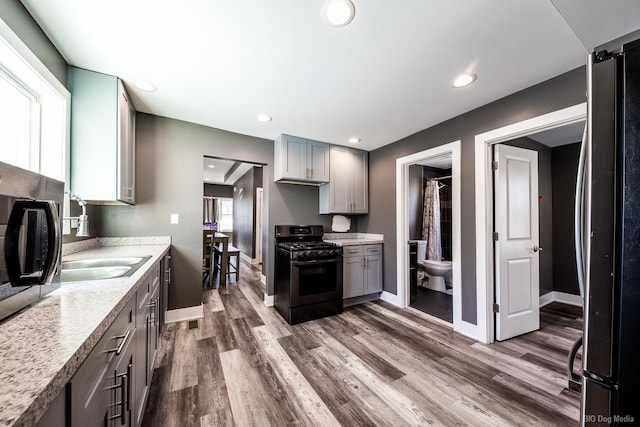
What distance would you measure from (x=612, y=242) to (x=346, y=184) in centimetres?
303

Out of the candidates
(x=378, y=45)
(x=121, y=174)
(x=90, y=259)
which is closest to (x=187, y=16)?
(x=378, y=45)

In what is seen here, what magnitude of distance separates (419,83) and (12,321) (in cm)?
260

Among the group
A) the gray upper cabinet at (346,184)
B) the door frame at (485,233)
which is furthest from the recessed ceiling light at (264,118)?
the door frame at (485,233)

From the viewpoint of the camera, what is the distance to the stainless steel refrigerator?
0.71 metres

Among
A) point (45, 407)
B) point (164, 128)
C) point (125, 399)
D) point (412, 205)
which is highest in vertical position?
point (164, 128)

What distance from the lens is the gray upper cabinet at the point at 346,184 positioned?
3561 millimetres

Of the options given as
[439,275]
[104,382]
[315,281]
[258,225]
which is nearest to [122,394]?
[104,382]

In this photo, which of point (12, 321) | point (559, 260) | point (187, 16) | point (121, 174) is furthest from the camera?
point (559, 260)

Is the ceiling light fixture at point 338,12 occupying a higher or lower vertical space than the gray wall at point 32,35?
higher

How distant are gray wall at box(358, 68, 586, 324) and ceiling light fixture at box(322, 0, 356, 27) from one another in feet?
5.91

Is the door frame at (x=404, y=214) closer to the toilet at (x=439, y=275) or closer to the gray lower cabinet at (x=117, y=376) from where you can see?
the toilet at (x=439, y=275)

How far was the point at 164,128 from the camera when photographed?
2.71m

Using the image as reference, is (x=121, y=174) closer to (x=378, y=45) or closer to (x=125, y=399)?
(x=125, y=399)

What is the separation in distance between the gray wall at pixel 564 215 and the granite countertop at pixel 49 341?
5.01 m
